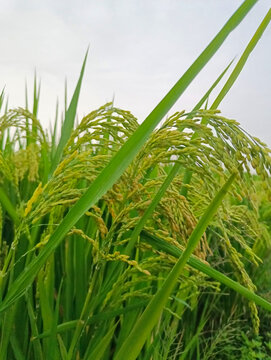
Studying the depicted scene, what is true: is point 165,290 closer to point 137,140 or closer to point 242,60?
point 137,140

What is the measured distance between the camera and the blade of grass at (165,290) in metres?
0.96

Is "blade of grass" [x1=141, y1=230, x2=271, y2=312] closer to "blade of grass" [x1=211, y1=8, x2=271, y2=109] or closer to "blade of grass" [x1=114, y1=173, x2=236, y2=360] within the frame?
"blade of grass" [x1=114, y1=173, x2=236, y2=360]

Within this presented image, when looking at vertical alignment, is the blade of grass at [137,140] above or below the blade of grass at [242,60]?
below

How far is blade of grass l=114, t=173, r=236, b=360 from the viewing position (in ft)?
3.16

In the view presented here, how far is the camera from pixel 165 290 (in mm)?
988

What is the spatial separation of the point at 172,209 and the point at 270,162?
327 mm

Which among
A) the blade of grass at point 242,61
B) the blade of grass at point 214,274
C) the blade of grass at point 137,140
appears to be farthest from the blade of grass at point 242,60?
the blade of grass at point 214,274

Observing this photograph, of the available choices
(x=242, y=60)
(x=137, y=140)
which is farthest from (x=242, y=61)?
(x=137, y=140)

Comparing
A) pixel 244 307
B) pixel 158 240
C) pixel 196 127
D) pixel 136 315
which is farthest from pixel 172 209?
pixel 244 307

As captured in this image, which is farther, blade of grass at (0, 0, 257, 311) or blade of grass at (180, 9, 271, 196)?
blade of grass at (180, 9, 271, 196)

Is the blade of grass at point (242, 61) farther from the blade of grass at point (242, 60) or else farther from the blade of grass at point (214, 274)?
the blade of grass at point (214, 274)

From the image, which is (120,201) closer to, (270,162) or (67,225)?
(67,225)

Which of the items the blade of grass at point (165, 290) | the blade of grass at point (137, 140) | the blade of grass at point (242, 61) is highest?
the blade of grass at point (242, 61)

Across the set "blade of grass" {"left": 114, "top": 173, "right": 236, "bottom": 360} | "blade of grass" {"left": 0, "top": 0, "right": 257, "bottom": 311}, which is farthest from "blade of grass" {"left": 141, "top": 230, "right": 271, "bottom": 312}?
"blade of grass" {"left": 0, "top": 0, "right": 257, "bottom": 311}
